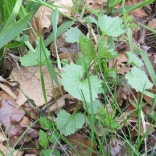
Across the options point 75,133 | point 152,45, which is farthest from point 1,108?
point 152,45

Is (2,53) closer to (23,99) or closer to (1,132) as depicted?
(23,99)

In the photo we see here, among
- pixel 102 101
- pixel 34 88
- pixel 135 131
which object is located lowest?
pixel 135 131

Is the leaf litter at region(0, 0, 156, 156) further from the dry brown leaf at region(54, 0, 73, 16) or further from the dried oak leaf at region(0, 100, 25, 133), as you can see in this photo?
the dry brown leaf at region(54, 0, 73, 16)

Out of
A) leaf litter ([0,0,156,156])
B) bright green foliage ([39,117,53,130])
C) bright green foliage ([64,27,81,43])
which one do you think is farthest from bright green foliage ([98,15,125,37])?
bright green foliage ([39,117,53,130])

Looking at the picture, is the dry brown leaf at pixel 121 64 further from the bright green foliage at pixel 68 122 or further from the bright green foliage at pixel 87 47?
the bright green foliage at pixel 68 122

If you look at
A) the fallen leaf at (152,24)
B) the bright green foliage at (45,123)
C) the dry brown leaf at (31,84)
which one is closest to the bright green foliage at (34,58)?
the dry brown leaf at (31,84)

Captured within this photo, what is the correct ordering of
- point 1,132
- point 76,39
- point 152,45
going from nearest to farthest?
Result: 1. point 1,132
2. point 76,39
3. point 152,45

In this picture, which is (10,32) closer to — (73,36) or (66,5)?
(73,36)
